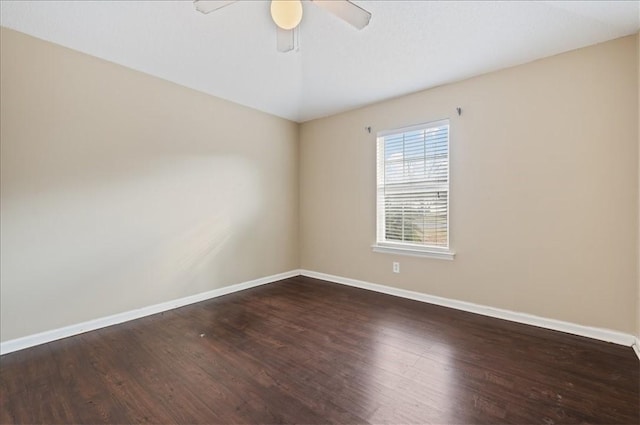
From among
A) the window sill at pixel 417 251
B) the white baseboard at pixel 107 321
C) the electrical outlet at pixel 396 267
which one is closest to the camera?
the white baseboard at pixel 107 321

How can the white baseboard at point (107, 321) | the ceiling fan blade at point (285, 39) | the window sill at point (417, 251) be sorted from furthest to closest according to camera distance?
1. the window sill at point (417, 251)
2. the white baseboard at point (107, 321)
3. the ceiling fan blade at point (285, 39)

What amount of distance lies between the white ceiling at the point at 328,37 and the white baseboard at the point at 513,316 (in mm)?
2378

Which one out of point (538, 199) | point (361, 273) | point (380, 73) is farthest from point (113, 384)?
point (538, 199)

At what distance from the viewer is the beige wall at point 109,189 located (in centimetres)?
232

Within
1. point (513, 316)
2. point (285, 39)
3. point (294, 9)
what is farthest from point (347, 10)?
point (513, 316)

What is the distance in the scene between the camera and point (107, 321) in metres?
2.74

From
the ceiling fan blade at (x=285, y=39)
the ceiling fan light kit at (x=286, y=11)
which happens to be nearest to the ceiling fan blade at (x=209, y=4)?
the ceiling fan light kit at (x=286, y=11)

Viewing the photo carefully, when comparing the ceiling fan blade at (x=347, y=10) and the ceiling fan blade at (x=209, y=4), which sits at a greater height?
the ceiling fan blade at (x=209, y=4)

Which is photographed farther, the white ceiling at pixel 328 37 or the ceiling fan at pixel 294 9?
the white ceiling at pixel 328 37

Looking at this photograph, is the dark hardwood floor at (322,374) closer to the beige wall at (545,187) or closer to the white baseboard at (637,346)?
the white baseboard at (637,346)

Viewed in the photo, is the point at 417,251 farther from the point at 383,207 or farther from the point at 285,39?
the point at 285,39

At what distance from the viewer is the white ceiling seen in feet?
6.85

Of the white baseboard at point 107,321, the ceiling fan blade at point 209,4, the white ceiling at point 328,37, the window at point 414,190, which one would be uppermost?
the white ceiling at point 328,37

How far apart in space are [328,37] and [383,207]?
212cm
